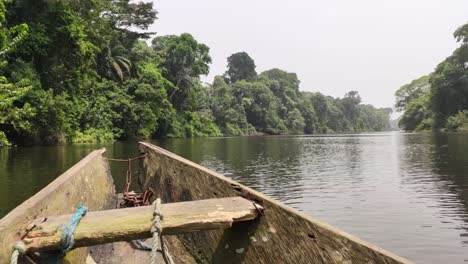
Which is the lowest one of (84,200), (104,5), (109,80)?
(84,200)

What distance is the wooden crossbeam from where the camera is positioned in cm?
238

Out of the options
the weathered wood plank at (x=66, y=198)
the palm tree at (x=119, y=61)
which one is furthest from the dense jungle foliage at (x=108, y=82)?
the weathered wood plank at (x=66, y=198)

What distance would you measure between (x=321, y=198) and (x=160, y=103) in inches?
1481

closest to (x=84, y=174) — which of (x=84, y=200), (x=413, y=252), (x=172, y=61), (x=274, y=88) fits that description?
(x=84, y=200)

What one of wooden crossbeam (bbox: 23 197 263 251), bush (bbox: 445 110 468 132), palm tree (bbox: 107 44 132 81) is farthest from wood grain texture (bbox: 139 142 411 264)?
bush (bbox: 445 110 468 132)

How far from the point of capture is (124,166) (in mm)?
16156

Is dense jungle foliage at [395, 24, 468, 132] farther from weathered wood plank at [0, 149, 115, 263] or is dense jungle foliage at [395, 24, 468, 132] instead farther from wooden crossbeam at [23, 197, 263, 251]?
wooden crossbeam at [23, 197, 263, 251]

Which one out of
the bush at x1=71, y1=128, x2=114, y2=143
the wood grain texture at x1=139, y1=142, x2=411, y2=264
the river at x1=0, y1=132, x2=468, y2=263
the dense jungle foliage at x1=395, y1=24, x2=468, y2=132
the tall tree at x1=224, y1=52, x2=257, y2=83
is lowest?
the river at x1=0, y1=132, x2=468, y2=263

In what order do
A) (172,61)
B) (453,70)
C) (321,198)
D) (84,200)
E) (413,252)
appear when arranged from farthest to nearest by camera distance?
(453,70)
(172,61)
(321,198)
(413,252)
(84,200)

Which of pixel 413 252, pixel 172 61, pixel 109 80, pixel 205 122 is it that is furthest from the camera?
pixel 205 122

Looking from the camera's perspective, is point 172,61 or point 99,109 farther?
point 172,61

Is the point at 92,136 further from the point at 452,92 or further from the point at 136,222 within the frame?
the point at 452,92

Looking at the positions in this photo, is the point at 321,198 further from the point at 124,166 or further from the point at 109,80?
the point at 109,80

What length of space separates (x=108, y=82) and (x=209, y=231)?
40959mm
